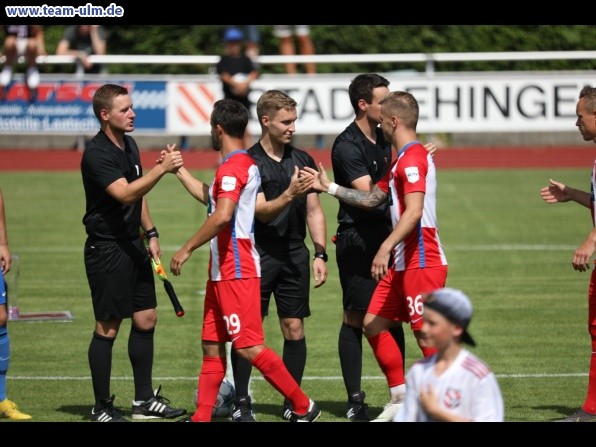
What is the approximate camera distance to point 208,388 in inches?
311

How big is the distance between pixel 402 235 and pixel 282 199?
85 centimetres

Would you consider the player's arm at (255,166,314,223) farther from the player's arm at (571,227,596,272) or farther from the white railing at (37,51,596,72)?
the white railing at (37,51,596,72)

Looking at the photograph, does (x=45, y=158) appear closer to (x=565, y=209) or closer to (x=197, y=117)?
(x=197, y=117)

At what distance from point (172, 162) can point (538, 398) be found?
3.43 m

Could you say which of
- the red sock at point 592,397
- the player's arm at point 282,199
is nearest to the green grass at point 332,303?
the red sock at point 592,397

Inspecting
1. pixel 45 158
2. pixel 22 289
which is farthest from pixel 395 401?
pixel 45 158

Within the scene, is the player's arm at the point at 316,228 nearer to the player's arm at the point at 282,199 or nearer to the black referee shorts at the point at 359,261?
the black referee shorts at the point at 359,261

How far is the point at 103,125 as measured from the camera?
848 centimetres

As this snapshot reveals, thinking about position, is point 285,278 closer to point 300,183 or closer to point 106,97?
point 300,183

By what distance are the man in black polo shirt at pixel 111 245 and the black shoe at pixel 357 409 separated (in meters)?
1.26

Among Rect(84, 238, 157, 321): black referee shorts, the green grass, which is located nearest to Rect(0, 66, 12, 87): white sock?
the green grass

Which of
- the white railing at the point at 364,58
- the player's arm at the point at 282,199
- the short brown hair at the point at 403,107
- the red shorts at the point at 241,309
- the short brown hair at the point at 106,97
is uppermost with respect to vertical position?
the white railing at the point at 364,58

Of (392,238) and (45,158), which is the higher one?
(45,158)

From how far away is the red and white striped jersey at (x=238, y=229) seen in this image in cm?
769
